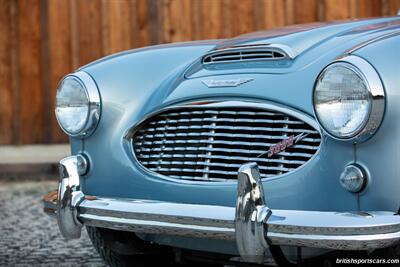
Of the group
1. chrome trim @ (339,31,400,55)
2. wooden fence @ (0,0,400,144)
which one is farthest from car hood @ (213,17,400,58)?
wooden fence @ (0,0,400,144)

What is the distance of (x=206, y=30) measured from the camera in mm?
8789

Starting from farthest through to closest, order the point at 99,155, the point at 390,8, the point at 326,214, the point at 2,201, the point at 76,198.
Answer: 1. the point at 390,8
2. the point at 2,201
3. the point at 99,155
4. the point at 76,198
5. the point at 326,214

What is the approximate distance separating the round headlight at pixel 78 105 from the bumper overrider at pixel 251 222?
41 centimetres

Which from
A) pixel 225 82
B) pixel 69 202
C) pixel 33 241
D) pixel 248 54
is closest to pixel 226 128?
pixel 225 82

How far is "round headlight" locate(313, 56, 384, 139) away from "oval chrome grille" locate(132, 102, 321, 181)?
91 mm

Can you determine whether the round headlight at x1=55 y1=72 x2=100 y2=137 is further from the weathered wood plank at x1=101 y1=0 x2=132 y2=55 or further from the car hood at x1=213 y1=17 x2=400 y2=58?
the weathered wood plank at x1=101 y1=0 x2=132 y2=55

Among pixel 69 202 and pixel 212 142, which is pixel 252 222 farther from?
pixel 69 202

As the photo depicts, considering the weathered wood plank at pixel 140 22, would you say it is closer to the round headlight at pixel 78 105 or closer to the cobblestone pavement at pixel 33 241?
the cobblestone pavement at pixel 33 241

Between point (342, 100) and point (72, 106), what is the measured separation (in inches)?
45.5

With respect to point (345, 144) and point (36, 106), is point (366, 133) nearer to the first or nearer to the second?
point (345, 144)

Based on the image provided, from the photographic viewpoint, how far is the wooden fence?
344 inches

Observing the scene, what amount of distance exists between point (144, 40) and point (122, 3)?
428mm

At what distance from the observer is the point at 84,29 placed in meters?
8.80

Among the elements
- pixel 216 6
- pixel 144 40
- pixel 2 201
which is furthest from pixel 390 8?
pixel 2 201
